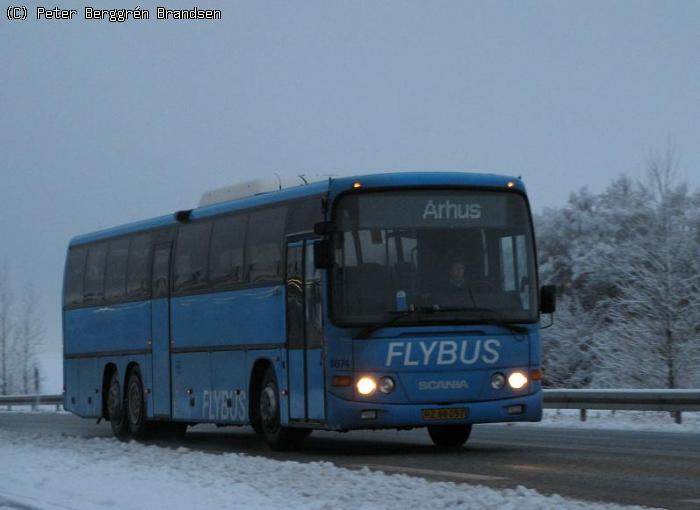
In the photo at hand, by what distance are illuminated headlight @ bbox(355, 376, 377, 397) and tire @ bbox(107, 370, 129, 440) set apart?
9.27 m

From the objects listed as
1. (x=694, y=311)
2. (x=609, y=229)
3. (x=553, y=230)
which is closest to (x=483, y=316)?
(x=694, y=311)

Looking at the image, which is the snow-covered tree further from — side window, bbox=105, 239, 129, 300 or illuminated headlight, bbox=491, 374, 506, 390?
illuminated headlight, bbox=491, 374, 506, 390

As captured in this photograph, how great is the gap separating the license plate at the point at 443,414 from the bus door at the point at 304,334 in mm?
1288

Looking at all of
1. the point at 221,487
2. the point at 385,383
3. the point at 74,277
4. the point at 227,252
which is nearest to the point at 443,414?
the point at 385,383

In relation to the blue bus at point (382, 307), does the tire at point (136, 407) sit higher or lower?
lower

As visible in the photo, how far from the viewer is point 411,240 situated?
18.5 meters

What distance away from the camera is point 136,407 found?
85.9 ft

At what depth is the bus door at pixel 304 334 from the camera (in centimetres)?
1892

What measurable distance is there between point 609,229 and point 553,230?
5175 millimetres

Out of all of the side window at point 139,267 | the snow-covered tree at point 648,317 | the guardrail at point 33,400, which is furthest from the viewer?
the guardrail at point 33,400

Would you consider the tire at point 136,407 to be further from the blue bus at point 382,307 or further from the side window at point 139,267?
the blue bus at point 382,307

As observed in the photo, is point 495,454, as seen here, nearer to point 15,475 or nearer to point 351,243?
point 351,243

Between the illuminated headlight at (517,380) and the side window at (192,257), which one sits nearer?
the illuminated headlight at (517,380)

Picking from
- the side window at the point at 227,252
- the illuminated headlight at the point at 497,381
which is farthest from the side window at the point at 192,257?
the illuminated headlight at the point at 497,381
